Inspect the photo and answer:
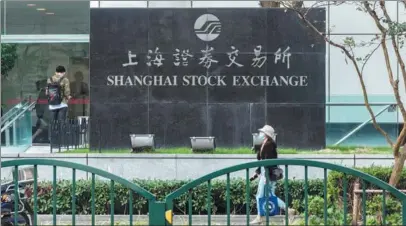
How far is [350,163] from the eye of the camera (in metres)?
16.5

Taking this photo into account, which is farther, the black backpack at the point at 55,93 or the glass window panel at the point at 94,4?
the glass window panel at the point at 94,4

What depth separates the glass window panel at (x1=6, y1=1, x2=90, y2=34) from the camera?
2034 cm

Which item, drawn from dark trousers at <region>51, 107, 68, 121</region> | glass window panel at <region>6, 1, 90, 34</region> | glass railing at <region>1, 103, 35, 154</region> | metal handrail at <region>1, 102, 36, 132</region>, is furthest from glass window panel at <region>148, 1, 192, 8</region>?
glass railing at <region>1, 103, 35, 154</region>

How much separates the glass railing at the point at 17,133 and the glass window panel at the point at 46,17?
202cm

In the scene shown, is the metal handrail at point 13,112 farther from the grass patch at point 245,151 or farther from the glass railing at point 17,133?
the grass patch at point 245,151

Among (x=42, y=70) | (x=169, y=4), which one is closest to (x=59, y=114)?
(x=42, y=70)

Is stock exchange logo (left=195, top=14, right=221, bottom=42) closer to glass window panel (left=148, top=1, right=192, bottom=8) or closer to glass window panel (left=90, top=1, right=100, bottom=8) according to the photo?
glass window panel (left=148, top=1, right=192, bottom=8)

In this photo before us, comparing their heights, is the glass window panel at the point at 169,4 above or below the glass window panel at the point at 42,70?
above

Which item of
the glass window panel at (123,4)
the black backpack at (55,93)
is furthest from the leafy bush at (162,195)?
the glass window panel at (123,4)

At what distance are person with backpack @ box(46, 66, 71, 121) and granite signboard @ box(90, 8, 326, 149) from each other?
120 centimetres

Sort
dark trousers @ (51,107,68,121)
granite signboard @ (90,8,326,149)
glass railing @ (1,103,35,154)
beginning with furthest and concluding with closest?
dark trousers @ (51,107,68,121) < glass railing @ (1,103,35,154) < granite signboard @ (90,8,326,149)

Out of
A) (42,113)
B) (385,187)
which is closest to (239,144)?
(42,113)

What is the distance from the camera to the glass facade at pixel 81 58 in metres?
20.2

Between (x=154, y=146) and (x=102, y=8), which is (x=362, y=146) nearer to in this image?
(x=154, y=146)
